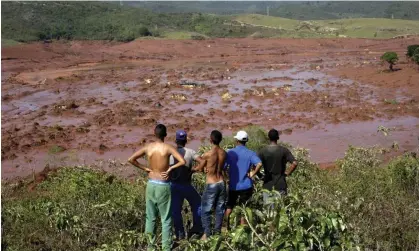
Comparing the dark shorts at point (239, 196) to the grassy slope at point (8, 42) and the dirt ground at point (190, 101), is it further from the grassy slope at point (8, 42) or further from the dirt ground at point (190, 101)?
the grassy slope at point (8, 42)

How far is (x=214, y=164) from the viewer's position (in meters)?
5.12

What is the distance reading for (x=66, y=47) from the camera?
48.8 metres

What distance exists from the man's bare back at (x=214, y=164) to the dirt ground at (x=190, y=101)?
6243 mm

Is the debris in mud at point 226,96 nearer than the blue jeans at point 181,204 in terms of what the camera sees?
No

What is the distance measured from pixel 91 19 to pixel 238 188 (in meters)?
63.8

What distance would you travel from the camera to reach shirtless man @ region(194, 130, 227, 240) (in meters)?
5.12

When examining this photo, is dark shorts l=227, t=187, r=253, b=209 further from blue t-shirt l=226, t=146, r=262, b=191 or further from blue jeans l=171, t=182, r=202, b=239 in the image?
blue jeans l=171, t=182, r=202, b=239

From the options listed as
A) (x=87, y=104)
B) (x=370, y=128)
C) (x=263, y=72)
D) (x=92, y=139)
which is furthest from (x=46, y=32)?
(x=370, y=128)

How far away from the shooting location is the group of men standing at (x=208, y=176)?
16.0ft

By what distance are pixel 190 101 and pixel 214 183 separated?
1759 cm

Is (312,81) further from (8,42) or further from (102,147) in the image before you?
(8,42)

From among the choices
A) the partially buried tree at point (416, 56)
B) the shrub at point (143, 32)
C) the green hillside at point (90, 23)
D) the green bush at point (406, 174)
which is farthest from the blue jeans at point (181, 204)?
the shrub at point (143, 32)

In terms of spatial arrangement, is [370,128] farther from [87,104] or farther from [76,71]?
[76,71]

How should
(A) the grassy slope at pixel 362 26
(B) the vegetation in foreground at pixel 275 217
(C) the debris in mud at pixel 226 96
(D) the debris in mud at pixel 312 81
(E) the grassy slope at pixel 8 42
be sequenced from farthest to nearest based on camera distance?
(A) the grassy slope at pixel 362 26 < (E) the grassy slope at pixel 8 42 < (D) the debris in mud at pixel 312 81 < (C) the debris in mud at pixel 226 96 < (B) the vegetation in foreground at pixel 275 217
